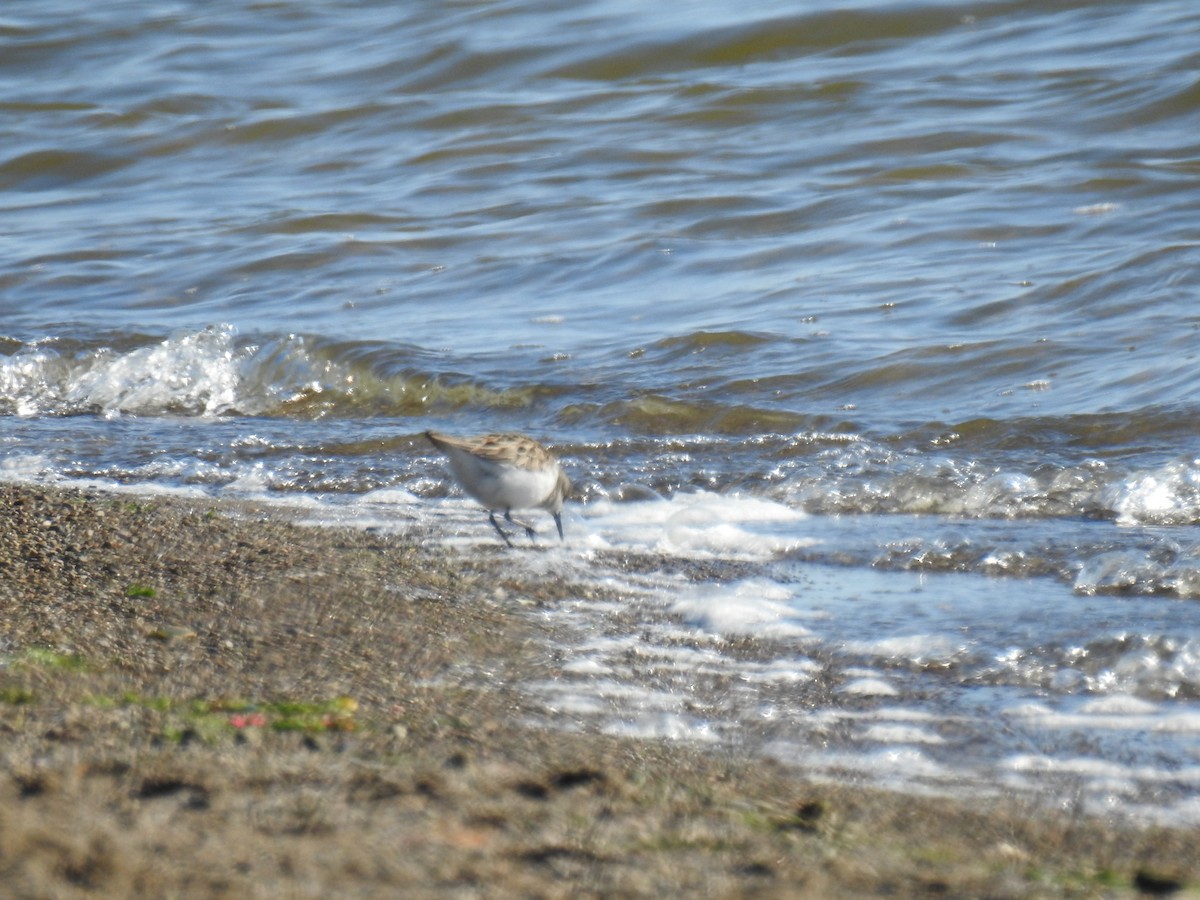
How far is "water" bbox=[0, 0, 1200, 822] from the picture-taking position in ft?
12.6

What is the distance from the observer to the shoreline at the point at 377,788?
2.14 m

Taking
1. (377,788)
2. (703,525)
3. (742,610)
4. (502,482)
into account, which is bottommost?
(703,525)

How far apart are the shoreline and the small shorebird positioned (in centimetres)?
88

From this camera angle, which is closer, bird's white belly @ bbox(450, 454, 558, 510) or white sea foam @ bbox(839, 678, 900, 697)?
white sea foam @ bbox(839, 678, 900, 697)

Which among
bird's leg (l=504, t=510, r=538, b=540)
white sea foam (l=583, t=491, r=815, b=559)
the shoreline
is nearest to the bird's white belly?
bird's leg (l=504, t=510, r=538, b=540)

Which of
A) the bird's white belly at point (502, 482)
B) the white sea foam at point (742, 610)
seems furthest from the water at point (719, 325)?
the bird's white belly at point (502, 482)

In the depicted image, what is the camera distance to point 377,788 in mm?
2432

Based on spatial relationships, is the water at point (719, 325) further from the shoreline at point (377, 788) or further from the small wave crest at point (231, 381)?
the shoreline at point (377, 788)

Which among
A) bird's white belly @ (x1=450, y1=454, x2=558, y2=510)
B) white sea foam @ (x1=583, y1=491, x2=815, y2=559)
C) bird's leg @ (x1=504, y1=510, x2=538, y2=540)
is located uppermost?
bird's white belly @ (x1=450, y1=454, x2=558, y2=510)

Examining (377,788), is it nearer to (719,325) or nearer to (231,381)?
(231,381)

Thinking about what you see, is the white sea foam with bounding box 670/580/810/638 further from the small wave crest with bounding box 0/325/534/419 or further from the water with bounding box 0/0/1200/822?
the small wave crest with bounding box 0/325/534/419

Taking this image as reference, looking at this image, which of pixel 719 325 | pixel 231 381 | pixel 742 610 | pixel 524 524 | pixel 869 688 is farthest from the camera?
pixel 719 325

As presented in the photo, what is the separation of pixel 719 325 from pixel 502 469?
146 inches

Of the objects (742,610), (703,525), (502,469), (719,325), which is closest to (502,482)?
(502,469)
